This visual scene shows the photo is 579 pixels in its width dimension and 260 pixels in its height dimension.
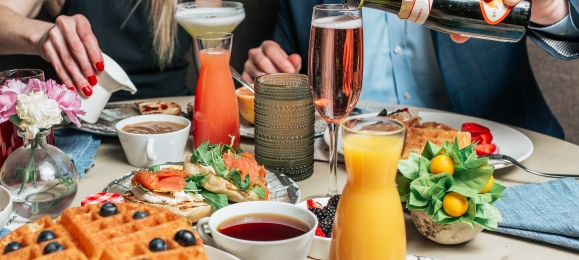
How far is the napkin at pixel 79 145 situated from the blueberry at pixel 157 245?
555mm

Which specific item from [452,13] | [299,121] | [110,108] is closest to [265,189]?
[299,121]

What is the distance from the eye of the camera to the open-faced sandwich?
983 mm

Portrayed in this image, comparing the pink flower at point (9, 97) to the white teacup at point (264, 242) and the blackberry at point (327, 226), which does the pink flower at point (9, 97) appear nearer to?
the white teacup at point (264, 242)

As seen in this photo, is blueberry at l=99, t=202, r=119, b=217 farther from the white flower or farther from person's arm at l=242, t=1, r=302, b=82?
person's arm at l=242, t=1, r=302, b=82

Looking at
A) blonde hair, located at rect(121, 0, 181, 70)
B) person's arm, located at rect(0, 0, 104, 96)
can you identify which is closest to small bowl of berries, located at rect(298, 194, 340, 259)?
person's arm, located at rect(0, 0, 104, 96)

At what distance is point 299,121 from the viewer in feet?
3.94

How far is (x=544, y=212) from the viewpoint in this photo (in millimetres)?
1003

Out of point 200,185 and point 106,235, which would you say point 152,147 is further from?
point 106,235

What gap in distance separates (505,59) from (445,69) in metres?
0.21

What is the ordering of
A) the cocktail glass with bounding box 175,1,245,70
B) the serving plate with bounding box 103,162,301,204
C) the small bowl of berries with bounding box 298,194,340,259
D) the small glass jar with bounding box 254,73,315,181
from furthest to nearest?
the cocktail glass with bounding box 175,1,245,70 < the small glass jar with bounding box 254,73,315,181 < the serving plate with bounding box 103,162,301,204 < the small bowl of berries with bounding box 298,194,340,259

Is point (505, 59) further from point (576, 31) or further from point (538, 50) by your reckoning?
point (538, 50)

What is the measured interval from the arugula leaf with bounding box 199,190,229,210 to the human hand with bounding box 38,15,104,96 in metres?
0.46

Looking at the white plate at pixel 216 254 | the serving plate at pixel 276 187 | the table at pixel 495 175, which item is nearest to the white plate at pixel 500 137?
the table at pixel 495 175

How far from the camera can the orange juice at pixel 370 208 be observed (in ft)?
2.42
